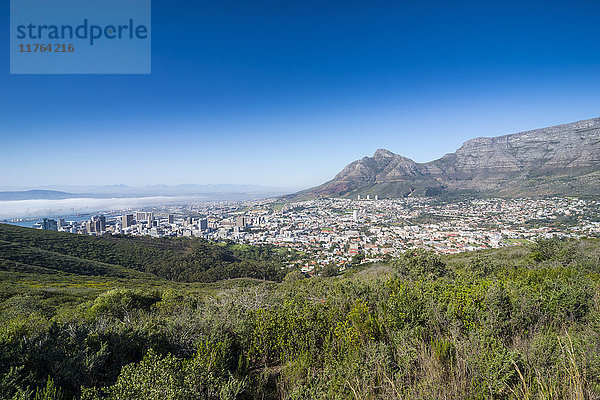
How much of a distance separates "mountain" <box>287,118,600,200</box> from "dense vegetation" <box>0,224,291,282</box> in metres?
97.7

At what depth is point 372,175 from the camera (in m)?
166

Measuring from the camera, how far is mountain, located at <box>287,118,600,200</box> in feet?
270

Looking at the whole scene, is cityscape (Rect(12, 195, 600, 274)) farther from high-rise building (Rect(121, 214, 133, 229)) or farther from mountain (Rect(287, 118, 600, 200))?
mountain (Rect(287, 118, 600, 200))

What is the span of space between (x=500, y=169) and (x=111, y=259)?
158 metres

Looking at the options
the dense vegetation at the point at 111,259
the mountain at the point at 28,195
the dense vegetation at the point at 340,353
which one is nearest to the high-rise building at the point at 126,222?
the dense vegetation at the point at 111,259

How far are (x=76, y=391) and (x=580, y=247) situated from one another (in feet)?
86.2

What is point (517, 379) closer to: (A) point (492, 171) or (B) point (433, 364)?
(B) point (433, 364)

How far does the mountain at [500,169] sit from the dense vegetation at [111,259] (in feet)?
320

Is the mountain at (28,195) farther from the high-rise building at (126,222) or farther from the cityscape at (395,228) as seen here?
the high-rise building at (126,222)

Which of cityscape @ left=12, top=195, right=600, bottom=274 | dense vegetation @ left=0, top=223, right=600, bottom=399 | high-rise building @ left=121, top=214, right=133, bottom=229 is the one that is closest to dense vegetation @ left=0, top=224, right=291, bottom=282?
cityscape @ left=12, top=195, right=600, bottom=274

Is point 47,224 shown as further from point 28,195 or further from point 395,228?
point 28,195

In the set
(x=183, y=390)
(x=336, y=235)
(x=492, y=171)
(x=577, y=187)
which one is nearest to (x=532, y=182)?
(x=577, y=187)

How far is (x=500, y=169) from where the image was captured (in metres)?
120

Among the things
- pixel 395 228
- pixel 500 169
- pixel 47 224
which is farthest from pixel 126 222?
pixel 500 169
